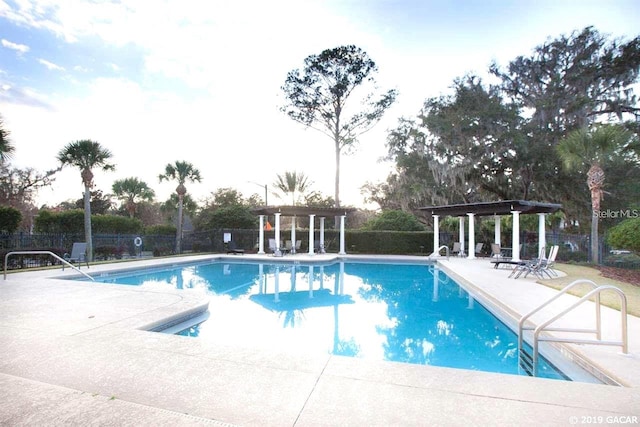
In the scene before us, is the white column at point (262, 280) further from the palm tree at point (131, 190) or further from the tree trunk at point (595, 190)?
the palm tree at point (131, 190)

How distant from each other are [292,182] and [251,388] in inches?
1138

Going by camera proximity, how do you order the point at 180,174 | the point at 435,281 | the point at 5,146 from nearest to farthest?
the point at 5,146 → the point at 435,281 → the point at 180,174

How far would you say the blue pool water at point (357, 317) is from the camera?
5.21 meters

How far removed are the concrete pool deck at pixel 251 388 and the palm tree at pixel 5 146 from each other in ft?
29.2

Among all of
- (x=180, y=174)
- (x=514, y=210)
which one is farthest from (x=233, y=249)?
(x=514, y=210)

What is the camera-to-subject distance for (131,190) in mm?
26078

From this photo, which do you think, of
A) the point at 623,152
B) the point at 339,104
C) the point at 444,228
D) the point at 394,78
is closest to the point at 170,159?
the point at 339,104

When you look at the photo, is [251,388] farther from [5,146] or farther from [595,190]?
[595,190]

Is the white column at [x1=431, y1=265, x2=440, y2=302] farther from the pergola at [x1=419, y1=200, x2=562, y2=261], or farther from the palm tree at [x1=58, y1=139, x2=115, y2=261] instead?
the palm tree at [x1=58, y1=139, x2=115, y2=261]

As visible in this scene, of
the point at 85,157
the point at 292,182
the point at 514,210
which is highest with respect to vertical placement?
the point at 292,182

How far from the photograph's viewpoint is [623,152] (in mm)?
16609

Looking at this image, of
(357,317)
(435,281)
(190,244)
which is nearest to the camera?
(357,317)

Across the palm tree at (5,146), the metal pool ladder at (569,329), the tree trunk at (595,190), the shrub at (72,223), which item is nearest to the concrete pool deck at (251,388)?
the metal pool ladder at (569,329)

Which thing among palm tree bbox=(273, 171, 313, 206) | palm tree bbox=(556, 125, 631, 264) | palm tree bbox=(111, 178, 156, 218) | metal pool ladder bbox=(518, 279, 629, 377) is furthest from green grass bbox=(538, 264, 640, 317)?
palm tree bbox=(111, 178, 156, 218)
